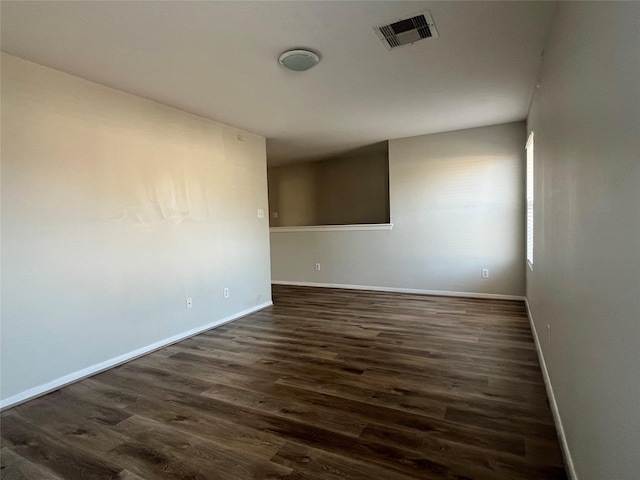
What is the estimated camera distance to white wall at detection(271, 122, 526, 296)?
14.8ft

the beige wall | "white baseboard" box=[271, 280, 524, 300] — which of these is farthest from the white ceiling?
the beige wall

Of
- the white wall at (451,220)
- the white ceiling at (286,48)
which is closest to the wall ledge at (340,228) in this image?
the white wall at (451,220)

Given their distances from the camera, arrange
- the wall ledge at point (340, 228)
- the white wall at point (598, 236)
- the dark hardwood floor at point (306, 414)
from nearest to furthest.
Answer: the white wall at point (598, 236), the dark hardwood floor at point (306, 414), the wall ledge at point (340, 228)

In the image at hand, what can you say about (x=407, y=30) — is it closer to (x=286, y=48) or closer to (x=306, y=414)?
(x=286, y=48)

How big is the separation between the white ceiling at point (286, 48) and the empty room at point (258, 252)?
20 millimetres

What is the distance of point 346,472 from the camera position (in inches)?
59.1

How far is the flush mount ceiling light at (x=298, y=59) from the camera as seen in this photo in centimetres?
231

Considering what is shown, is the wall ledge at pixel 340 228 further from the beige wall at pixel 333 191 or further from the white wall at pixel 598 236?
the white wall at pixel 598 236

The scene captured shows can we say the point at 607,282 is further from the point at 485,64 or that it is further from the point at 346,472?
the point at 485,64

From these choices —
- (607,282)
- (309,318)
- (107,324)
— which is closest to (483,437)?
(607,282)

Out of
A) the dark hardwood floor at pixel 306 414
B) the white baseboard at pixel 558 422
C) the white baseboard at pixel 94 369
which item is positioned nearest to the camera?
the white baseboard at pixel 558 422

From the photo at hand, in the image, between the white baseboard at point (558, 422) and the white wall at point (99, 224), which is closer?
the white baseboard at point (558, 422)

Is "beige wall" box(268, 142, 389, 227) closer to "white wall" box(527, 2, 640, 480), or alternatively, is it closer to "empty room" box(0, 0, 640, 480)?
"empty room" box(0, 0, 640, 480)

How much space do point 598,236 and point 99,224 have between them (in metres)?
3.16
